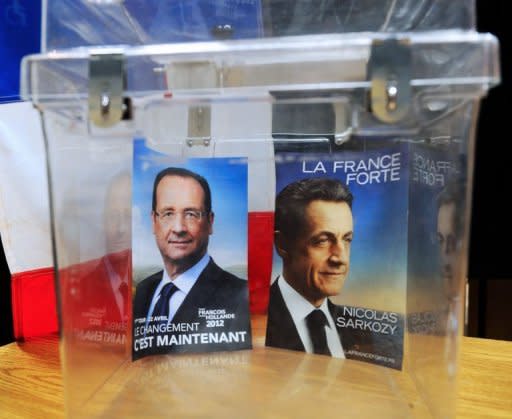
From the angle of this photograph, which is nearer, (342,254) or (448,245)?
(448,245)

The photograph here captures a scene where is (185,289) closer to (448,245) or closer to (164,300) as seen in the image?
(164,300)

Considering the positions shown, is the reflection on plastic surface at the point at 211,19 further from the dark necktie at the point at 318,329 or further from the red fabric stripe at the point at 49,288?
the dark necktie at the point at 318,329

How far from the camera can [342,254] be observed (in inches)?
21.4

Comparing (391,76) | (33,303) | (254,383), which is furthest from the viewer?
(33,303)

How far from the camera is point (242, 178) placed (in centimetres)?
56

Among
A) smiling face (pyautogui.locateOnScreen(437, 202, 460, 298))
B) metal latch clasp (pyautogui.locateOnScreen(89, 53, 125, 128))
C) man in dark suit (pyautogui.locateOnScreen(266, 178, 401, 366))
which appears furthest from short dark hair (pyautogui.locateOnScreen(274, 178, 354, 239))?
metal latch clasp (pyautogui.locateOnScreen(89, 53, 125, 128))

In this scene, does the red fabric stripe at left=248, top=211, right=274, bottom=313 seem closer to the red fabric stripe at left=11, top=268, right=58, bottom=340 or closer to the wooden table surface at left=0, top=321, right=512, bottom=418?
the wooden table surface at left=0, top=321, right=512, bottom=418

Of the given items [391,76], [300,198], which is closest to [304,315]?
[300,198]

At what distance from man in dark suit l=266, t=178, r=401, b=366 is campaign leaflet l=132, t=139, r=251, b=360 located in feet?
0.15

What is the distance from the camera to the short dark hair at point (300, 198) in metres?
0.54

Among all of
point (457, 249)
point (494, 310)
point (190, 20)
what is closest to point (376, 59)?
point (457, 249)

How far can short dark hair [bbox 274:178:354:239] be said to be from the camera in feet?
1.78

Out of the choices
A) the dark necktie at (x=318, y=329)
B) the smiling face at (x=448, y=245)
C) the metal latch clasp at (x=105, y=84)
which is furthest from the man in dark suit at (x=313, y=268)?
the metal latch clasp at (x=105, y=84)

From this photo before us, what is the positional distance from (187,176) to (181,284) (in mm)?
124
